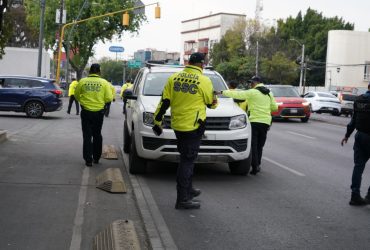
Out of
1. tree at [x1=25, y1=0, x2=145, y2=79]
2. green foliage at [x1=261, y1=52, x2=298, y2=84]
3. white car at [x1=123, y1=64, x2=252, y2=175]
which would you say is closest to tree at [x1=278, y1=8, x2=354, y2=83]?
green foliage at [x1=261, y1=52, x2=298, y2=84]

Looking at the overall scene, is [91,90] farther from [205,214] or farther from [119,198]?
[205,214]

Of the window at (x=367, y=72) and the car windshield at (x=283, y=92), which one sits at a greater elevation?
the window at (x=367, y=72)

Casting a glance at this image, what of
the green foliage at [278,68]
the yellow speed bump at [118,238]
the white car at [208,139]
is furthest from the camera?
the green foliage at [278,68]

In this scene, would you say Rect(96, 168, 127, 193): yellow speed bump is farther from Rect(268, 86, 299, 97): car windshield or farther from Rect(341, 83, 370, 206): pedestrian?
Rect(268, 86, 299, 97): car windshield

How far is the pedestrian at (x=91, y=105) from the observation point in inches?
417

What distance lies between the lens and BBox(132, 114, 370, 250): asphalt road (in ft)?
20.0

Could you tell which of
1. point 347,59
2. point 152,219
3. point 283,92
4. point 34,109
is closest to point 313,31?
point 347,59

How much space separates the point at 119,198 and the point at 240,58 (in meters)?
70.9

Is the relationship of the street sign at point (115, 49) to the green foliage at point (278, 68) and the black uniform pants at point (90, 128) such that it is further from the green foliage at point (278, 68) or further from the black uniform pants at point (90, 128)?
the black uniform pants at point (90, 128)

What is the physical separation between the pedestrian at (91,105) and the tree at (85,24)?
47.7 metres

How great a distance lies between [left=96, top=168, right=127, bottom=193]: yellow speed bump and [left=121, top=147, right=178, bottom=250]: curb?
200 millimetres

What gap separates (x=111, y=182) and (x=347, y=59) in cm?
6965

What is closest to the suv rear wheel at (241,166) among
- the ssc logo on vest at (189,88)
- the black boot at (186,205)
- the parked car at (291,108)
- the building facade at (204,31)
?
the black boot at (186,205)

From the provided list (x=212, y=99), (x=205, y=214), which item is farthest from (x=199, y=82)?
(x=205, y=214)
